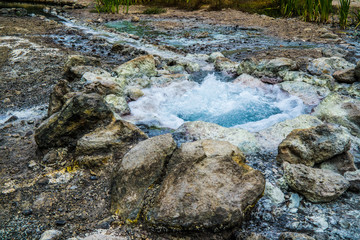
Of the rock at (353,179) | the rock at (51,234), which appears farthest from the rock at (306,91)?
the rock at (51,234)

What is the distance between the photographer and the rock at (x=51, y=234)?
219cm

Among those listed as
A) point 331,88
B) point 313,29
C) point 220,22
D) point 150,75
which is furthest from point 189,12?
point 331,88

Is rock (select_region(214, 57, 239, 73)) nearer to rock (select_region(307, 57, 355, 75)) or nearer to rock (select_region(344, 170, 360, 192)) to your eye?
rock (select_region(307, 57, 355, 75))

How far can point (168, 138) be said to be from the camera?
2867mm

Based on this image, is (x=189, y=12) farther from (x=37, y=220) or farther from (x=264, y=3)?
(x=37, y=220)

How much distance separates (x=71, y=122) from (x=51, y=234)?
1.56 meters

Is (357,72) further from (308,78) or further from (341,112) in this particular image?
(341,112)

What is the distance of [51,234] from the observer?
2215 millimetres

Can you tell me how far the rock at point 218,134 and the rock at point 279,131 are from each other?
0.15 metres

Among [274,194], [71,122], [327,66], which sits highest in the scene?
[327,66]

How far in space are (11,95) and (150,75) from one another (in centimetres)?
283

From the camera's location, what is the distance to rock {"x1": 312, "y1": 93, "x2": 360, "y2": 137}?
374cm

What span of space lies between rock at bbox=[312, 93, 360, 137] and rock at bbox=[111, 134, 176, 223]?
2.62 m

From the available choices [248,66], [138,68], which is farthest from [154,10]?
[248,66]
